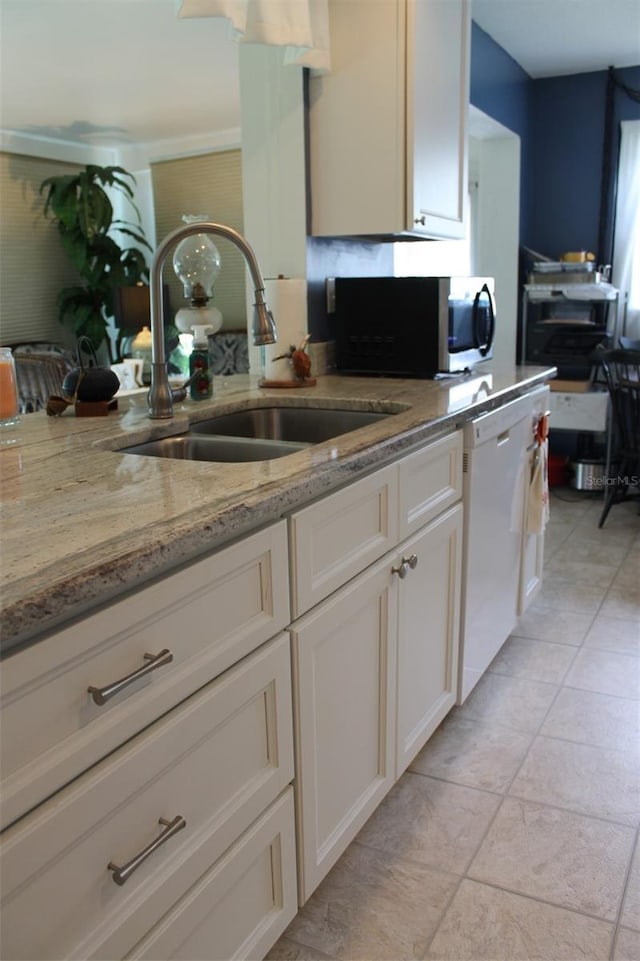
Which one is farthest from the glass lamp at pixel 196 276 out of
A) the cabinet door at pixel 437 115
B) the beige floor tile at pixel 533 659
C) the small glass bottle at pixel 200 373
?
the beige floor tile at pixel 533 659

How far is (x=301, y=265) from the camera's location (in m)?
2.51

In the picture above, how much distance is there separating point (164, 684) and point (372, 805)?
0.89 m

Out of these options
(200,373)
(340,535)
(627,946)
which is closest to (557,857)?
(627,946)

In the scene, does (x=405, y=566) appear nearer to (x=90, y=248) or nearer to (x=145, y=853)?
(x=145, y=853)

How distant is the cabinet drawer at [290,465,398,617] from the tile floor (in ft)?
2.36

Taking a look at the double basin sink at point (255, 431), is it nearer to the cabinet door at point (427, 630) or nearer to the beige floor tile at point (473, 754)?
the cabinet door at point (427, 630)

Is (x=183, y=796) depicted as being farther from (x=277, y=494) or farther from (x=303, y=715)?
(x=277, y=494)

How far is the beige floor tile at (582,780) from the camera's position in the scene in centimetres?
190

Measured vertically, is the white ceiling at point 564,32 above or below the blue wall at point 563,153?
above

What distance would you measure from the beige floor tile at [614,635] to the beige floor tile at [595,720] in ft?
1.19

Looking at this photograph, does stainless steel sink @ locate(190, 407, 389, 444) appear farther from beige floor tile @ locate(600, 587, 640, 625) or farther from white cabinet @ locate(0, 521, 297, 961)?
beige floor tile @ locate(600, 587, 640, 625)

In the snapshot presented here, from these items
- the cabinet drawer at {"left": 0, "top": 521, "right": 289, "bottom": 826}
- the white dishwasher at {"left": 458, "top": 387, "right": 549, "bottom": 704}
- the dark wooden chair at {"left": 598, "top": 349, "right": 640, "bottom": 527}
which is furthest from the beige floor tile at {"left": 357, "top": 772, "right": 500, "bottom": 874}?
the dark wooden chair at {"left": 598, "top": 349, "right": 640, "bottom": 527}

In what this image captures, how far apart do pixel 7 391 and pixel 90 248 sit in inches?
195

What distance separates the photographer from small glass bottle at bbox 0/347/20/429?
1.65 m
